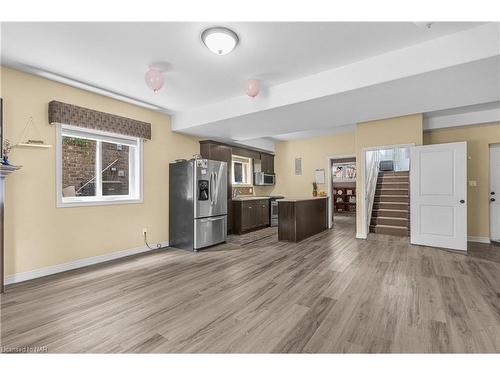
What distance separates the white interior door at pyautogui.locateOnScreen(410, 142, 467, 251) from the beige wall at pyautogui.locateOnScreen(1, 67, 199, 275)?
211 inches

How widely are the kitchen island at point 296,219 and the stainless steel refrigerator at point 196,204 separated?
1.28 metres

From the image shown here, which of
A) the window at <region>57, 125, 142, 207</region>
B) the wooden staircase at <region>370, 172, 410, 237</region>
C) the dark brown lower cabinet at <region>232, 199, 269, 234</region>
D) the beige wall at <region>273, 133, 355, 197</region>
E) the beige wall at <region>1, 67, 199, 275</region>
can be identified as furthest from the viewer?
the beige wall at <region>273, 133, 355, 197</region>

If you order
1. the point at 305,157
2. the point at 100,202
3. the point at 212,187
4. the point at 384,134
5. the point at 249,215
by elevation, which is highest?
the point at 384,134

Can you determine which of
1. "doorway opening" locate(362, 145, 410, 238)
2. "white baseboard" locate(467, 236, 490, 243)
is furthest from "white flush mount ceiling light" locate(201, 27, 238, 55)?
"white baseboard" locate(467, 236, 490, 243)

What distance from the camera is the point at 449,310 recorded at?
2207 millimetres

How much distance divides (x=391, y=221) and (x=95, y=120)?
6632mm

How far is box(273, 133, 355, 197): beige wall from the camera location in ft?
23.4

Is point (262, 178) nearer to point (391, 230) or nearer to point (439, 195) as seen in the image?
point (391, 230)

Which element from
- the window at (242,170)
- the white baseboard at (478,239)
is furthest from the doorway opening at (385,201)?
the window at (242,170)

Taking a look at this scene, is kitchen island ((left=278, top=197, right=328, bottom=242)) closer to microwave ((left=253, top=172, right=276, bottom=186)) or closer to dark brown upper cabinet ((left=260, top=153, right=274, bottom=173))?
microwave ((left=253, top=172, right=276, bottom=186))

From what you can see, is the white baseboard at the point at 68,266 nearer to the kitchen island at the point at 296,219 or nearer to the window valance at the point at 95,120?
the window valance at the point at 95,120

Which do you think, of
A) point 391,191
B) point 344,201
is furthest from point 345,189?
point 391,191

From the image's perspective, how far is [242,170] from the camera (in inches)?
296
